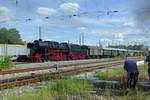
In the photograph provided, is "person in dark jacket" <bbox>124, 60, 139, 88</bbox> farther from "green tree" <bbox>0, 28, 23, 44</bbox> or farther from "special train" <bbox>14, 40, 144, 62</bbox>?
"green tree" <bbox>0, 28, 23, 44</bbox>

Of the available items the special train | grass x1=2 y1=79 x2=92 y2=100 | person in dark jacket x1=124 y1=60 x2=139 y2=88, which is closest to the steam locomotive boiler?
the special train

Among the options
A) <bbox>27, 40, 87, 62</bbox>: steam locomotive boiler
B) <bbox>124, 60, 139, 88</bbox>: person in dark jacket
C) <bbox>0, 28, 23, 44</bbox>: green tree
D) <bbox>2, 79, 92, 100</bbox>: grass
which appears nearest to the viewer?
<bbox>2, 79, 92, 100</bbox>: grass

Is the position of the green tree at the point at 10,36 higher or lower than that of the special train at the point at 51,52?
higher

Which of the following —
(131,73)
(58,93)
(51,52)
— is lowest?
(58,93)

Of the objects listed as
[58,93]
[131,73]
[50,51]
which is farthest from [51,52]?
[58,93]

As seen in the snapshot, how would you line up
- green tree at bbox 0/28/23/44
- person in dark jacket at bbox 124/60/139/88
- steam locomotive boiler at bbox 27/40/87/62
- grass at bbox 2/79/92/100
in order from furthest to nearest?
green tree at bbox 0/28/23/44, steam locomotive boiler at bbox 27/40/87/62, person in dark jacket at bbox 124/60/139/88, grass at bbox 2/79/92/100

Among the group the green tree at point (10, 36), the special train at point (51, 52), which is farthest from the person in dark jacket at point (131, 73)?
the green tree at point (10, 36)

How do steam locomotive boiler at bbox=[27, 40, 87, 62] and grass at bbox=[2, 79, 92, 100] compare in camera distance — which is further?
steam locomotive boiler at bbox=[27, 40, 87, 62]

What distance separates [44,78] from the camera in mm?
19422

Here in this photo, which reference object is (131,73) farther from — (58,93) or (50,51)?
(50,51)

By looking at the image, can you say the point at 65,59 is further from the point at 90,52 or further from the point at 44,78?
the point at 44,78

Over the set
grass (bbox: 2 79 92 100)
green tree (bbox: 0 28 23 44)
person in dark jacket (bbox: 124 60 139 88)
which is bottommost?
grass (bbox: 2 79 92 100)

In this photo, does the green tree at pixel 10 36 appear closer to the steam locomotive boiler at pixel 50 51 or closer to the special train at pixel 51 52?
the special train at pixel 51 52

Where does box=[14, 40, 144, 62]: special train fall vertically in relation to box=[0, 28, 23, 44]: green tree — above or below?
below
